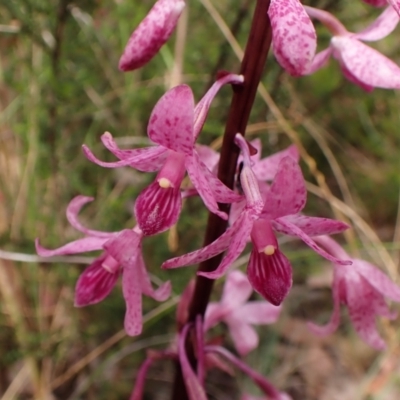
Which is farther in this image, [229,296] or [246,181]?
[229,296]

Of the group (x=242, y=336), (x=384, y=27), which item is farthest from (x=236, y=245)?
(x=242, y=336)

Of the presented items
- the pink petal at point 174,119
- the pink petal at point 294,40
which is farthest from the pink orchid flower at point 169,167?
the pink petal at point 294,40

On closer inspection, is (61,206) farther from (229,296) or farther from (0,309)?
(229,296)

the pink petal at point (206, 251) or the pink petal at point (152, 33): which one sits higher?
the pink petal at point (152, 33)

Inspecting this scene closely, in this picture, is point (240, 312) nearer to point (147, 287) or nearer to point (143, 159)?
point (147, 287)

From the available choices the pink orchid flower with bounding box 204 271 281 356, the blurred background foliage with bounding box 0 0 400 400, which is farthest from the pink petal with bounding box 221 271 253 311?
the blurred background foliage with bounding box 0 0 400 400

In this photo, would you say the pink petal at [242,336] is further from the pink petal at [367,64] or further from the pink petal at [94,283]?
the pink petal at [367,64]

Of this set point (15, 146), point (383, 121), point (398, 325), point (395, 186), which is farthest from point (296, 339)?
point (15, 146)
